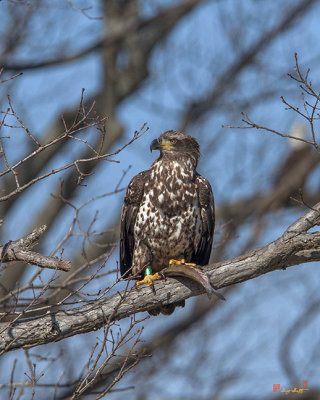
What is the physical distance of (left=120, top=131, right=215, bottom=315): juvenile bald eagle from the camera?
6.05 meters

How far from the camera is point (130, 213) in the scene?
6.26m

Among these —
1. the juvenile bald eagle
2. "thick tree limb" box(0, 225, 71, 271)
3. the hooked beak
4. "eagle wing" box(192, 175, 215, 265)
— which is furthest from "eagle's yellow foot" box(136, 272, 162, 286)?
the hooked beak

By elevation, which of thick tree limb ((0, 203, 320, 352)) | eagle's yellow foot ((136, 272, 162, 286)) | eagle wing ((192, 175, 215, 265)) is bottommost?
thick tree limb ((0, 203, 320, 352))

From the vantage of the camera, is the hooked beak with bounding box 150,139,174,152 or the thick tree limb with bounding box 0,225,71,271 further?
the hooked beak with bounding box 150,139,174,152

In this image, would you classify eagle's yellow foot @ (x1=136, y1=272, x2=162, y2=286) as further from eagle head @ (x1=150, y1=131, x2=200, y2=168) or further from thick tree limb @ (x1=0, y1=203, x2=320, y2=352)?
eagle head @ (x1=150, y1=131, x2=200, y2=168)

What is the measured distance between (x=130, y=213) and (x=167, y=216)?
0.40 m

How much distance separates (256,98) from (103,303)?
834 centimetres

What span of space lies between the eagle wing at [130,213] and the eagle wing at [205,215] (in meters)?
0.52

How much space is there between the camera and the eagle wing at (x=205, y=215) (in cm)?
621

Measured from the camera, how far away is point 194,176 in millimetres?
6324

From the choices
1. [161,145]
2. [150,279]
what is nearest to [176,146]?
[161,145]

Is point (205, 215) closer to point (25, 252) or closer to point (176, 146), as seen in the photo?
point (176, 146)

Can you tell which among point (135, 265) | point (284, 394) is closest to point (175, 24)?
point (284, 394)

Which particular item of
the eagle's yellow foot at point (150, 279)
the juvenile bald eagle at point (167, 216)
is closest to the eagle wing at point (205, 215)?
the juvenile bald eagle at point (167, 216)
